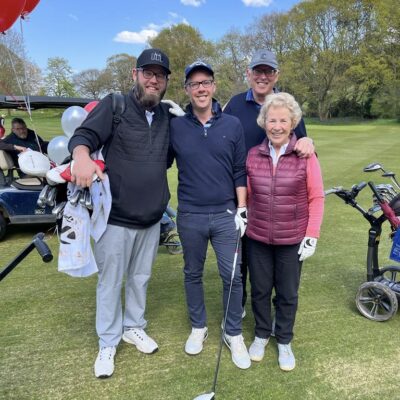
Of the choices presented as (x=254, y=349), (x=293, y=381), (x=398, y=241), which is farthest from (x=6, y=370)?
(x=398, y=241)

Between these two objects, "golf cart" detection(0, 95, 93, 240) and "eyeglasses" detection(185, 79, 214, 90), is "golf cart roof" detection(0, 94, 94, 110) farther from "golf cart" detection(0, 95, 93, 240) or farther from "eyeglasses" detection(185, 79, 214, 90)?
"eyeglasses" detection(185, 79, 214, 90)

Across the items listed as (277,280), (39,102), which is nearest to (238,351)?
(277,280)

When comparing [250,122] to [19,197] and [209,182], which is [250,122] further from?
[19,197]

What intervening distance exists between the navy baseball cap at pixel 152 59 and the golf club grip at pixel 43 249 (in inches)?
49.7

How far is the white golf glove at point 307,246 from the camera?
2.58m

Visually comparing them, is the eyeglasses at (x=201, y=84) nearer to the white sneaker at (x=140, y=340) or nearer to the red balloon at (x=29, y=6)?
the white sneaker at (x=140, y=340)

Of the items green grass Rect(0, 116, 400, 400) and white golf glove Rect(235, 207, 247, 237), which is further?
white golf glove Rect(235, 207, 247, 237)

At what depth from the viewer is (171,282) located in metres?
4.20

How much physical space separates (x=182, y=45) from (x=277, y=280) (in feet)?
182

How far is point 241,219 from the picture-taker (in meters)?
2.75

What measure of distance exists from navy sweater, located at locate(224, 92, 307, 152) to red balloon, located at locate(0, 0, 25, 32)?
2278mm

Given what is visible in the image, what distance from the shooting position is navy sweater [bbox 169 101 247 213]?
2643mm

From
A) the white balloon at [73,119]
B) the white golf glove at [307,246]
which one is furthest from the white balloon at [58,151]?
the white golf glove at [307,246]

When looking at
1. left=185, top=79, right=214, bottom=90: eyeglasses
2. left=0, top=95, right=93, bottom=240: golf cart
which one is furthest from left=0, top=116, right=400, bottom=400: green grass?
left=185, top=79, right=214, bottom=90: eyeglasses
